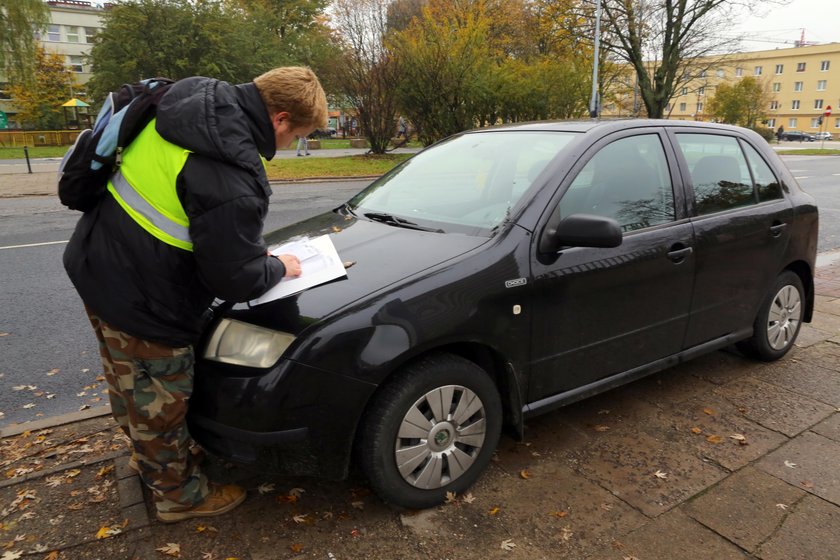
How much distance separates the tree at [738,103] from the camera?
182 feet

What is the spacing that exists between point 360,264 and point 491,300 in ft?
1.93

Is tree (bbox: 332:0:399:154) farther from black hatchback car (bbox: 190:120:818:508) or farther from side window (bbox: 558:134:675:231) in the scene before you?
side window (bbox: 558:134:675:231)

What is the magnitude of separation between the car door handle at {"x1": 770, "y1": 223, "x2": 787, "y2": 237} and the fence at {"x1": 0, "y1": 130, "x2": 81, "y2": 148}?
44.8 m

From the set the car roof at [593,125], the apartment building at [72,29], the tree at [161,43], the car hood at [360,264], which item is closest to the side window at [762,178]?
the car roof at [593,125]

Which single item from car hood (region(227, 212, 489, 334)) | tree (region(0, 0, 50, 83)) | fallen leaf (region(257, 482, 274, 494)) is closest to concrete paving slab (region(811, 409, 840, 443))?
car hood (region(227, 212, 489, 334))

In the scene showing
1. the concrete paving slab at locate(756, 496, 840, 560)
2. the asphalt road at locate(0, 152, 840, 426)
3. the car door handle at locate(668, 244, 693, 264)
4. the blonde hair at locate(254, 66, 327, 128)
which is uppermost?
the blonde hair at locate(254, 66, 327, 128)

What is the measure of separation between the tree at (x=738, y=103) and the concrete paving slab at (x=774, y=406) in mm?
58816

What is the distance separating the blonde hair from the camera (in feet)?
7.33

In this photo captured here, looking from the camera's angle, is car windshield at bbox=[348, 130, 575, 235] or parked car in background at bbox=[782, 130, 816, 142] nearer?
car windshield at bbox=[348, 130, 575, 235]

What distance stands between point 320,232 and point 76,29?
273 feet

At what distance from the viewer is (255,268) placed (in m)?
2.22

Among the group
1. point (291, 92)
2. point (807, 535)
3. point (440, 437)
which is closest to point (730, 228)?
point (807, 535)

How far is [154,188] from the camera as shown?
2156mm

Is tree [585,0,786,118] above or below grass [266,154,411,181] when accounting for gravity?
above
